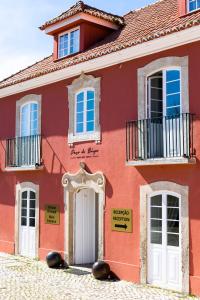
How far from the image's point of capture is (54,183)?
15555 mm

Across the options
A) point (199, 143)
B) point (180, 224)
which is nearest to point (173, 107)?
point (199, 143)

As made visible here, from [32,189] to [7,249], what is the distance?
267 cm

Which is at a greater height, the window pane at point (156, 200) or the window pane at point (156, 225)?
the window pane at point (156, 200)

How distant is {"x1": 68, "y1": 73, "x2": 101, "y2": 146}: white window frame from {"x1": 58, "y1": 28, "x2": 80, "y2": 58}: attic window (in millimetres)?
1812

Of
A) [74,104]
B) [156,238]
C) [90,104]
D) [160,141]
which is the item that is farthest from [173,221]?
[74,104]

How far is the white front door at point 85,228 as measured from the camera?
14.8m

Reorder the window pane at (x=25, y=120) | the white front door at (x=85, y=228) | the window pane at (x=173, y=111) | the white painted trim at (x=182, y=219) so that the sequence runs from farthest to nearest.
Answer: the window pane at (x=25, y=120) < the white front door at (x=85, y=228) < the window pane at (x=173, y=111) < the white painted trim at (x=182, y=219)

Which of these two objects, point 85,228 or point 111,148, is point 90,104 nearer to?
point 111,148

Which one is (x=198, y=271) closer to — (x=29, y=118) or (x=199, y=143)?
(x=199, y=143)

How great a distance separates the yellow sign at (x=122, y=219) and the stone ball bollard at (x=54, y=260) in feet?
7.76

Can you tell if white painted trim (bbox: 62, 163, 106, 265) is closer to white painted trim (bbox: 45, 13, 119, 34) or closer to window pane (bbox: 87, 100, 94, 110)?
window pane (bbox: 87, 100, 94, 110)

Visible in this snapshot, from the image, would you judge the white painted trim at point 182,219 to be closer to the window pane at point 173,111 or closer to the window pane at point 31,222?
the window pane at point 173,111

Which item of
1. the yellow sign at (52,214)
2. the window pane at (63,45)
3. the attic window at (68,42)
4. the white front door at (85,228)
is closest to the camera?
the white front door at (85,228)

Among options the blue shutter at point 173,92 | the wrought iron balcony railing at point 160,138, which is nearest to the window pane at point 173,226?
the wrought iron balcony railing at point 160,138
